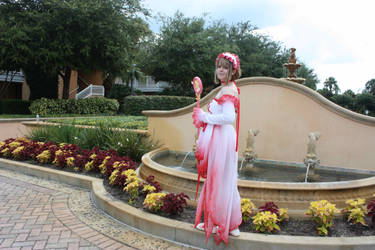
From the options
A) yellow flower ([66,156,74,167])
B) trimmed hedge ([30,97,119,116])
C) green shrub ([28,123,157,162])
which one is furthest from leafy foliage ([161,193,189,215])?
Result: trimmed hedge ([30,97,119,116])

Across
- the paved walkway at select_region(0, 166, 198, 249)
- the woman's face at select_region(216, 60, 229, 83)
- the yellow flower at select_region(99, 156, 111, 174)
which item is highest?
the woman's face at select_region(216, 60, 229, 83)

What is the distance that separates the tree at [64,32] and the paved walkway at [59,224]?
11.6 metres

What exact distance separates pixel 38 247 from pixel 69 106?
15.8m

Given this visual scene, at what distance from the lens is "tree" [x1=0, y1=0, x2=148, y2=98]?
1451cm

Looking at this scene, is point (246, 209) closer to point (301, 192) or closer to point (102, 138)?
point (301, 192)

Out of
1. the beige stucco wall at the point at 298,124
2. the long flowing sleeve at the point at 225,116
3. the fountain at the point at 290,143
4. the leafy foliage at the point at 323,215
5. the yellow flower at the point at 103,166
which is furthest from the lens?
the yellow flower at the point at 103,166

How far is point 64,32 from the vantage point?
1546cm

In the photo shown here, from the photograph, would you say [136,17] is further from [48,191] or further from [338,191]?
[338,191]

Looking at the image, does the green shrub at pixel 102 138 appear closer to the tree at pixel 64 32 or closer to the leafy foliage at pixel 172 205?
the leafy foliage at pixel 172 205

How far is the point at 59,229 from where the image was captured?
364 cm

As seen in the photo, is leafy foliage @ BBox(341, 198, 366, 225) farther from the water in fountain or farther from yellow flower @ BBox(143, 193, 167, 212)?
yellow flower @ BBox(143, 193, 167, 212)

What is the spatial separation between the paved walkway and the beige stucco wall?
3239 millimetres

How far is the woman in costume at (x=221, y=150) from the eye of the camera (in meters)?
2.80

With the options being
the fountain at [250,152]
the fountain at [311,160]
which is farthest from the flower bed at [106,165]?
the fountain at [311,160]
